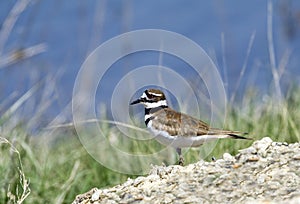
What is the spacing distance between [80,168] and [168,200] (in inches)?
106

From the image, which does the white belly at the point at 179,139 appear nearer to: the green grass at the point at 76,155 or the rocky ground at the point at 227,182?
the rocky ground at the point at 227,182

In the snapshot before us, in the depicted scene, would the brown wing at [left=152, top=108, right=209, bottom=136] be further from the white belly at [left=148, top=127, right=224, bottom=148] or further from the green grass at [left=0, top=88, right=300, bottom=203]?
the green grass at [left=0, top=88, right=300, bottom=203]

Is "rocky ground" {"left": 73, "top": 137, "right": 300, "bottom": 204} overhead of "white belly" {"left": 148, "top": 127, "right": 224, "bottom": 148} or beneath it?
beneath

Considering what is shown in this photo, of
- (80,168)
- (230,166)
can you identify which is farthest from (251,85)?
(230,166)

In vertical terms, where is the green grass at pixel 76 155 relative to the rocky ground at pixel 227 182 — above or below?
above

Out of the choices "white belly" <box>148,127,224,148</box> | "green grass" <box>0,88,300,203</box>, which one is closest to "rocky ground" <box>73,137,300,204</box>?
"white belly" <box>148,127,224,148</box>

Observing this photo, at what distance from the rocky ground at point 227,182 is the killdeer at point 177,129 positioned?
0.61 metres

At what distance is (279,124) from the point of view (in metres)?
6.93

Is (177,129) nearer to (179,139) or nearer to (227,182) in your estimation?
(179,139)

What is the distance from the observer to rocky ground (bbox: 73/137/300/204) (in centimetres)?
428

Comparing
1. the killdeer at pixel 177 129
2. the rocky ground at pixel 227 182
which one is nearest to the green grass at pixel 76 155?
the killdeer at pixel 177 129

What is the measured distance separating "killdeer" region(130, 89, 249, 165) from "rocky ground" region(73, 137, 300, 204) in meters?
0.61

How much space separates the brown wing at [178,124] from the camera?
212 inches

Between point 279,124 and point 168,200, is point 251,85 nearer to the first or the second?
point 279,124
